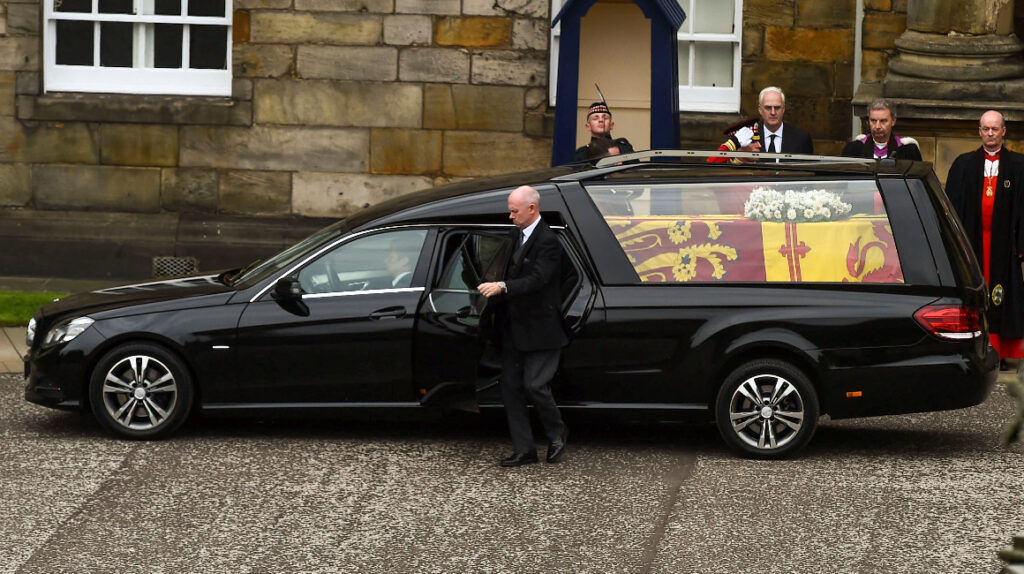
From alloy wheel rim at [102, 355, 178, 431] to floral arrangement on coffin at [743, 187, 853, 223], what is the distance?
3.35 m

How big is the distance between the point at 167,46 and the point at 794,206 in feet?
27.1

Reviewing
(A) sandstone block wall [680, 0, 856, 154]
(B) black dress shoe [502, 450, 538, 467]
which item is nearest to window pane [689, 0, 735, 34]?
(A) sandstone block wall [680, 0, 856, 154]

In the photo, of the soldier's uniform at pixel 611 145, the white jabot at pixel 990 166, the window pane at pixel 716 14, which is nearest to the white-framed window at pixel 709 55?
the window pane at pixel 716 14

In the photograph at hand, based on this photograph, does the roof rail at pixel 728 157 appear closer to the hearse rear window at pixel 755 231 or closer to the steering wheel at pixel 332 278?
the hearse rear window at pixel 755 231

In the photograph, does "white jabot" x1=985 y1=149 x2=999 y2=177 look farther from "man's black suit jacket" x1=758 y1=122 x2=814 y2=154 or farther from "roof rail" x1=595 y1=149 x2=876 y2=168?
"roof rail" x1=595 y1=149 x2=876 y2=168

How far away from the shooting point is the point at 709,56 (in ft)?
48.5

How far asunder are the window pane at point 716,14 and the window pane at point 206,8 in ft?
14.8

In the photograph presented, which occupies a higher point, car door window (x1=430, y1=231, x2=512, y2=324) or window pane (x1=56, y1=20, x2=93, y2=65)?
window pane (x1=56, y1=20, x2=93, y2=65)

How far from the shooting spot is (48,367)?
866 centimetres

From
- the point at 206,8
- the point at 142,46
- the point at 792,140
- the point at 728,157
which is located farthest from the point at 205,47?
the point at 728,157

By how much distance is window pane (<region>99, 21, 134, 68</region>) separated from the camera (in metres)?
15.0

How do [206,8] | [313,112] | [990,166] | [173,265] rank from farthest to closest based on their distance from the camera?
1. [206,8]
2. [313,112]
3. [173,265]
4. [990,166]

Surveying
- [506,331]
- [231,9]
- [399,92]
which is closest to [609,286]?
[506,331]

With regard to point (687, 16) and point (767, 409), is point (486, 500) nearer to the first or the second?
point (767, 409)
